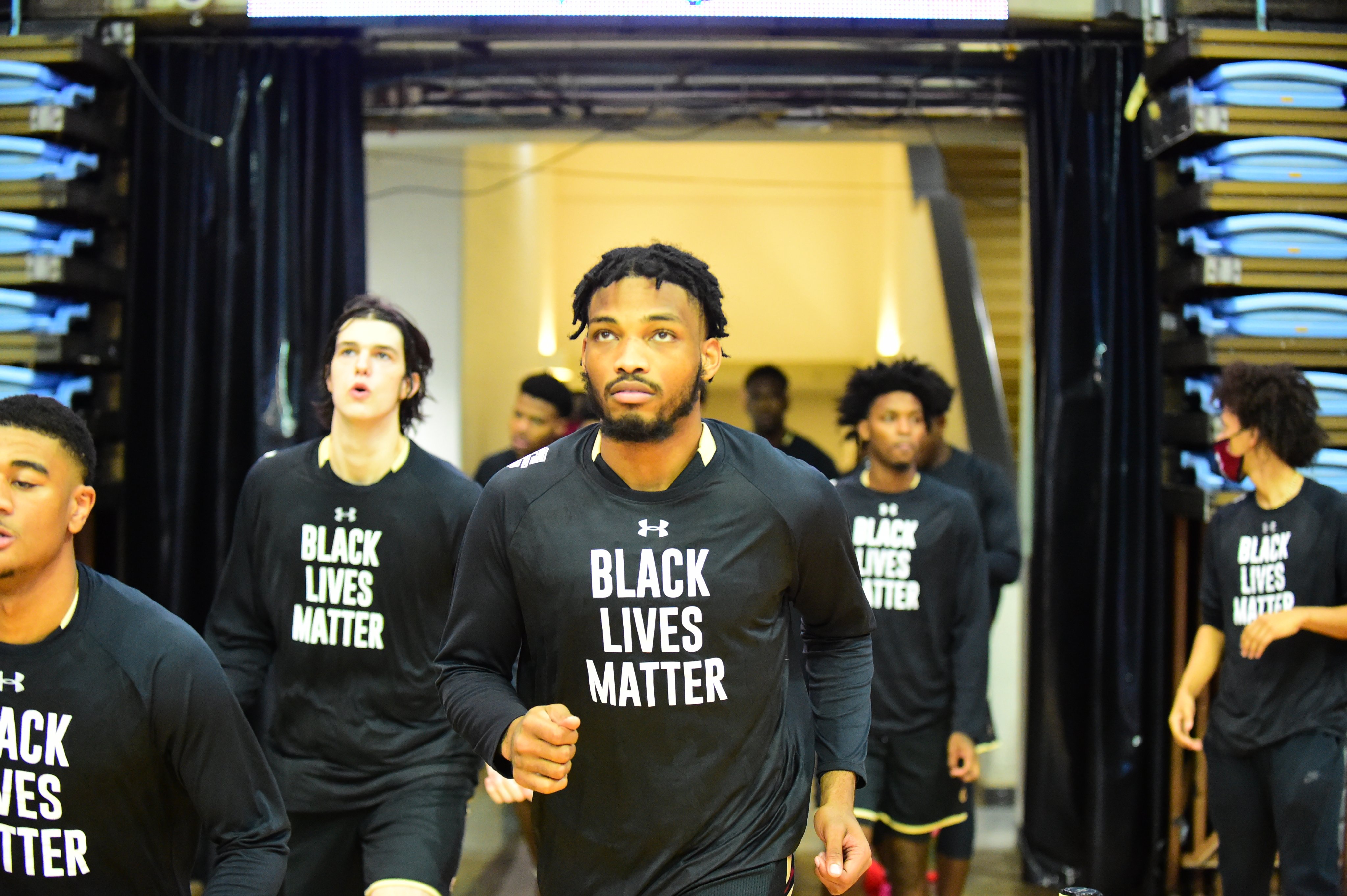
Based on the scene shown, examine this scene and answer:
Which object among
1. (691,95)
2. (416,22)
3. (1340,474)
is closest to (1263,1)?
(1340,474)

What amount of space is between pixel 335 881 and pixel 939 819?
182 centimetres

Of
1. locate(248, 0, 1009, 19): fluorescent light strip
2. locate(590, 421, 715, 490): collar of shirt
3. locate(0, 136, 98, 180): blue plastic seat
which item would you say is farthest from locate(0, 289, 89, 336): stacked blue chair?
locate(590, 421, 715, 490): collar of shirt

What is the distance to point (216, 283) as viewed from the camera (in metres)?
4.78

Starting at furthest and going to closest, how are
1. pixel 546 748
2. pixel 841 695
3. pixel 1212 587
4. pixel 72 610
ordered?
pixel 1212 587 < pixel 841 695 < pixel 72 610 < pixel 546 748

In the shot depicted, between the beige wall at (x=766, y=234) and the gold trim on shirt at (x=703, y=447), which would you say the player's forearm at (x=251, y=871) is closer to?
the gold trim on shirt at (x=703, y=447)

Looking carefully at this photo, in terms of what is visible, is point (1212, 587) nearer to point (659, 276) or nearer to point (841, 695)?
point (841, 695)

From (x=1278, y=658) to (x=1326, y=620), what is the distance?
24 centimetres

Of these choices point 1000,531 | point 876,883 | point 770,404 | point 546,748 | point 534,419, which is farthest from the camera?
point 770,404

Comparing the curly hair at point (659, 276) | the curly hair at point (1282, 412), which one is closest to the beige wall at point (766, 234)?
the curly hair at point (1282, 412)

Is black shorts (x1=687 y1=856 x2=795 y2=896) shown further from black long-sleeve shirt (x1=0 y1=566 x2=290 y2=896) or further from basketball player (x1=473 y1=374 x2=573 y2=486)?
basketball player (x1=473 y1=374 x2=573 y2=486)

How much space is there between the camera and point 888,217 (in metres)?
11.4

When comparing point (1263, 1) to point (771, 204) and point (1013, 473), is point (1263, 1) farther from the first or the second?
point (771, 204)

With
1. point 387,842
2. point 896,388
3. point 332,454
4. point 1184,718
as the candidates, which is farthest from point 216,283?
point 1184,718

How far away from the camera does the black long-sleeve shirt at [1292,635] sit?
3.22m
